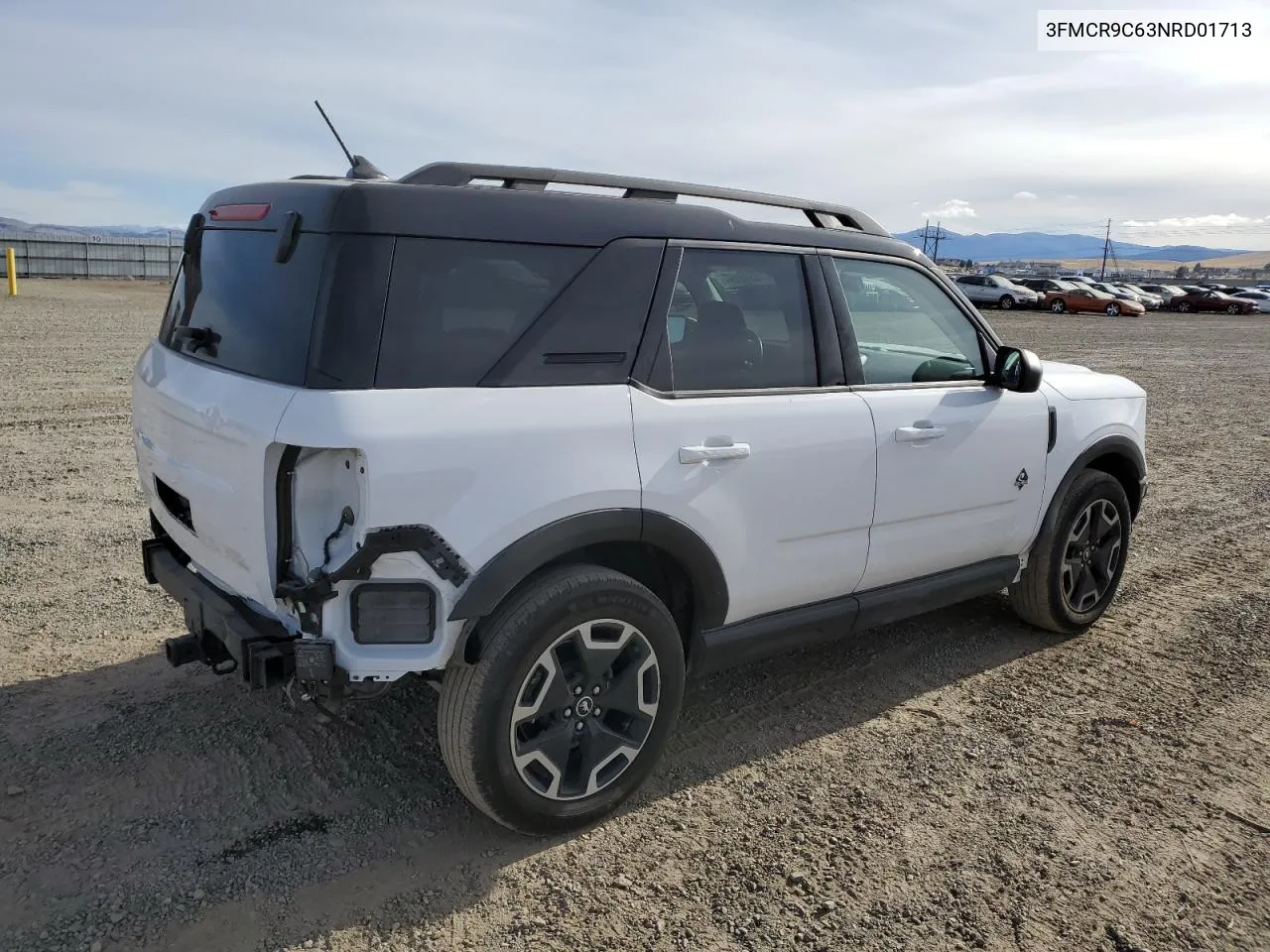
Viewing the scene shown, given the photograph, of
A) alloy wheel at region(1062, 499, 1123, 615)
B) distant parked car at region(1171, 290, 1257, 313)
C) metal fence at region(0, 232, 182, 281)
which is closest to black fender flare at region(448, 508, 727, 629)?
alloy wheel at region(1062, 499, 1123, 615)

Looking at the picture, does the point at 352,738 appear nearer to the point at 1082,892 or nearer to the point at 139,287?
the point at 1082,892

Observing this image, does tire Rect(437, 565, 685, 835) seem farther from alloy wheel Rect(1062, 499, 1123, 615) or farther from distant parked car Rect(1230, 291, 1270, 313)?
distant parked car Rect(1230, 291, 1270, 313)

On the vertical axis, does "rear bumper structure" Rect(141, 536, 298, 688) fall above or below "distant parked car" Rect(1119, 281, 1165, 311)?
below

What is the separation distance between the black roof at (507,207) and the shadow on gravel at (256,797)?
6.14ft

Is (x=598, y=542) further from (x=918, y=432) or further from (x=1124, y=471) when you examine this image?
(x=1124, y=471)

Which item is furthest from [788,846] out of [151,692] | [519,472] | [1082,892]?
[151,692]

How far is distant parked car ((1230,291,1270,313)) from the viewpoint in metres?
45.8

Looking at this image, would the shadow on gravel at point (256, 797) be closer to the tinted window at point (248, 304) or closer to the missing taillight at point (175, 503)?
the missing taillight at point (175, 503)

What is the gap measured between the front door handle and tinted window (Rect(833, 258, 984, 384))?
221mm

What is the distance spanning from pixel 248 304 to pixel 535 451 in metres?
1.05

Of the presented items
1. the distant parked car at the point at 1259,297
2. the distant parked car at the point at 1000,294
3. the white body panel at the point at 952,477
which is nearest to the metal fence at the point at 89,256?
the distant parked car at the point at 1000,294

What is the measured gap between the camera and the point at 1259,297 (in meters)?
46.4

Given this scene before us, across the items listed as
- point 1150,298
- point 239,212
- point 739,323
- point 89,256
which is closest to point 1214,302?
point 1150,298

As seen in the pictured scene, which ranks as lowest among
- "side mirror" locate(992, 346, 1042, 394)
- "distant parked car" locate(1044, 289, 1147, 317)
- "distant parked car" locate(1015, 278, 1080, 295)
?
"side mirror" locate(992, 346, 1042, 394)
